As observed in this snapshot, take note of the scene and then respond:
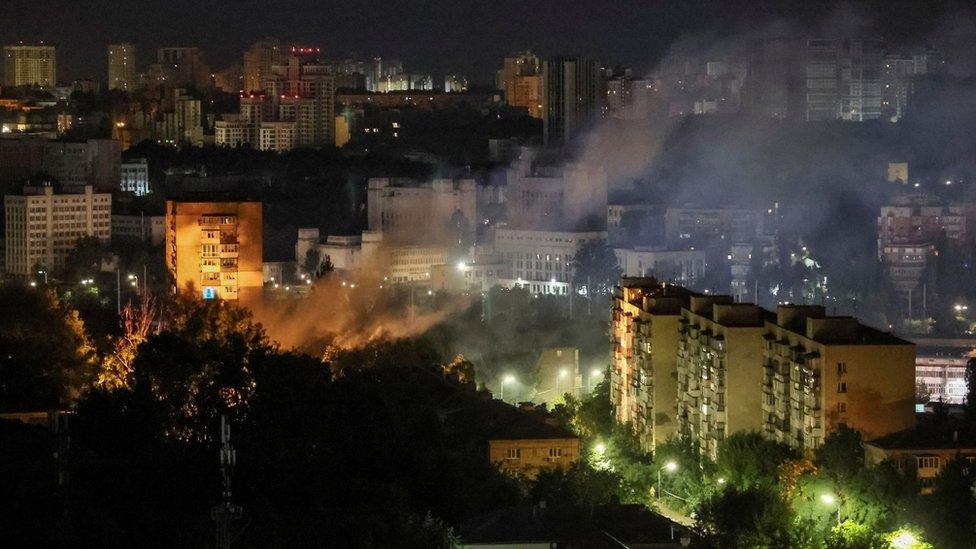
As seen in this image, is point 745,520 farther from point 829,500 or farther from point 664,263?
point 664,263

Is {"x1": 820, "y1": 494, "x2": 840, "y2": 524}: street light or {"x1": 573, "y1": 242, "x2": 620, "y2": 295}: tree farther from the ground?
{"x1": 573, "y1": 242, "x2": 620, "y2": 295}: tree

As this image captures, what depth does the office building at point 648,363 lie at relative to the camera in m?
9.74

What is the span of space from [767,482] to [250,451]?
1.92 metres

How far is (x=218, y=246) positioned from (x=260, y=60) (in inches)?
602

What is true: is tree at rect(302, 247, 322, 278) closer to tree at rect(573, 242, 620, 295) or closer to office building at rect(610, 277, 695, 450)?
tree at rect(573, 242, 620, 295)

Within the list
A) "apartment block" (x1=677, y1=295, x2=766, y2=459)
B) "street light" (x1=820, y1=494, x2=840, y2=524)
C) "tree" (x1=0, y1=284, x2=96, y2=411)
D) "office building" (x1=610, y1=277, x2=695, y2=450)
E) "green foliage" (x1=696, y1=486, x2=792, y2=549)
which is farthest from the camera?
"office building" (x1=610, y1=277, x2=695, y2=450)

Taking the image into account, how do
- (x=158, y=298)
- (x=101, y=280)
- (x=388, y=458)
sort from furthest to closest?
(x=101, y=280)
(x=158, y=298)
(x=388, y=458)

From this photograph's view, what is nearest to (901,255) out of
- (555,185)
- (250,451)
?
(555,185)

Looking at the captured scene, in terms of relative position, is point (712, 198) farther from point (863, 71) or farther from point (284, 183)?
point (284, 183)

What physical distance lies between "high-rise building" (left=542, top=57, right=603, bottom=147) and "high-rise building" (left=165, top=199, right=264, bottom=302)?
11.4m

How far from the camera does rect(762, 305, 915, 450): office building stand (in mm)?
8078

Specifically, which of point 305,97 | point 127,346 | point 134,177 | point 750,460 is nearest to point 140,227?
point 134,177

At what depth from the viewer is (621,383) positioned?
10.3 m

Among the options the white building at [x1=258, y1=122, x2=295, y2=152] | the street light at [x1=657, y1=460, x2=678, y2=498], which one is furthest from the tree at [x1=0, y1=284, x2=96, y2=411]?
the white building at [x1=258, y1=122, x2=295, y2=152]
